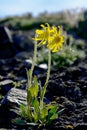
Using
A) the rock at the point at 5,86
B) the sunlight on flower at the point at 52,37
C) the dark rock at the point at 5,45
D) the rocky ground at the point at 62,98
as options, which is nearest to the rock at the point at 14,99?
the rocky ground at the point at 62,98

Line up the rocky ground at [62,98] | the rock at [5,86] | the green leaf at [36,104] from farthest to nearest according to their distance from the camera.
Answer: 1. the rock at [5,86]
2. the rocky ground at [62,98]
3. the green leaf at [36,104]

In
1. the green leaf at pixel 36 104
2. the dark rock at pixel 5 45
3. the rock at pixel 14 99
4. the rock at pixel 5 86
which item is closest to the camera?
the green leaf at pixel 36 104

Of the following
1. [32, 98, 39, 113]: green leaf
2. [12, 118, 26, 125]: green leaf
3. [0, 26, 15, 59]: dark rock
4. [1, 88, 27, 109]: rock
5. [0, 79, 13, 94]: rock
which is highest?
[32, 98, 39, 113]: green leaf

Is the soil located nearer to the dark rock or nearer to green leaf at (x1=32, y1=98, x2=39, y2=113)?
green leaf at (x1=32, y1=98, x2=39, y2=113)

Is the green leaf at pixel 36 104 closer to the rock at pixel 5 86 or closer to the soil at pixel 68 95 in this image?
the soil at pixel 68 95

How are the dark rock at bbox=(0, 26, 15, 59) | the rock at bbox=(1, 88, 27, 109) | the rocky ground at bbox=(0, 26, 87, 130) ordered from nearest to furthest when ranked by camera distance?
1. the rocky ground at bbox=(0, 26, 87, 130)
2. the rock at bbox=(1, 88, 27, 109)
3. the dark rock at bbox=(0, 26, 15, 59)

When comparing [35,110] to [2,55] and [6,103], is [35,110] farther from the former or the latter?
[2,55]

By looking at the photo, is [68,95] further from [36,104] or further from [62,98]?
[36,104]

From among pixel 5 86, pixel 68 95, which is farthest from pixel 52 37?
pixel 5 86

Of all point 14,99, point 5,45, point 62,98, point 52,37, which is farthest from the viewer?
point 5,45

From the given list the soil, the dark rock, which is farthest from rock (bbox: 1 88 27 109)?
the dark rock

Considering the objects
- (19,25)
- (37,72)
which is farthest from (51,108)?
(19,25)
